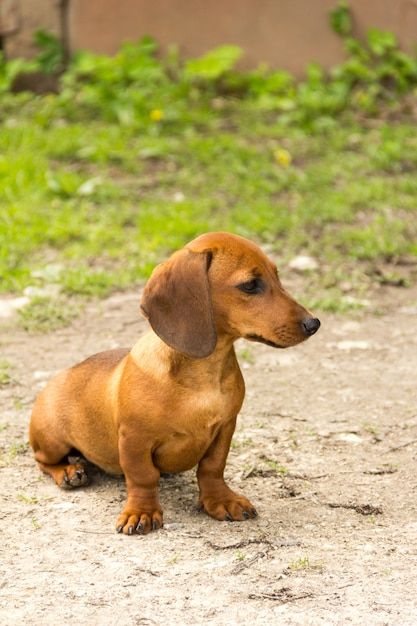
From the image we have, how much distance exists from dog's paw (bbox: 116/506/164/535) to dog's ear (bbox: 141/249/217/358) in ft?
2.00

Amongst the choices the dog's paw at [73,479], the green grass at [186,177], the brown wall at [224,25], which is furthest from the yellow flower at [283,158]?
the dog's paw at [73,479]

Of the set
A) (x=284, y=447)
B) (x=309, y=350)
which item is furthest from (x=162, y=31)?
(x=284, y=447)

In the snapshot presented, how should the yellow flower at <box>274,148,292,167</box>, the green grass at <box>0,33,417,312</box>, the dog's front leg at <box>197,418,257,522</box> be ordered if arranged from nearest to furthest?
1. the dog's front leg at <box>197,418,257,522</box>
2. the green grass at <box>0,33,417,312</box>
3. the yellow flower at <box>274,148,292,167</box>

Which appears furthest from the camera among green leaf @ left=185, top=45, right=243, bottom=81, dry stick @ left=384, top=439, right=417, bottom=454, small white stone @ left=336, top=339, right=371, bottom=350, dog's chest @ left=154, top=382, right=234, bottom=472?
green leaf @ left=185, top=45, right=243, bottom=81

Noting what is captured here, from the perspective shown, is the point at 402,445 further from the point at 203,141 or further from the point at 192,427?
the point at 203,141

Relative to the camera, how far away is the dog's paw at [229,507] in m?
4.11

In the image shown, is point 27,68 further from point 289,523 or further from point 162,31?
point 289,523

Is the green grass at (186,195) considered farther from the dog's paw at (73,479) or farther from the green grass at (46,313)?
the dog's paw at (73,479)

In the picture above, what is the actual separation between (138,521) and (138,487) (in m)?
0.12

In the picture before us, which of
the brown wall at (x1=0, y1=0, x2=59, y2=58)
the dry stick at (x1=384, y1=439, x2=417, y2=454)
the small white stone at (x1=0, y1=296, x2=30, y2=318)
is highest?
the brown wall at (x1=0, y1=0, x2=59, y2=58)

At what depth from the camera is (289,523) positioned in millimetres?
4113

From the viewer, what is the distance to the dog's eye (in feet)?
12.7

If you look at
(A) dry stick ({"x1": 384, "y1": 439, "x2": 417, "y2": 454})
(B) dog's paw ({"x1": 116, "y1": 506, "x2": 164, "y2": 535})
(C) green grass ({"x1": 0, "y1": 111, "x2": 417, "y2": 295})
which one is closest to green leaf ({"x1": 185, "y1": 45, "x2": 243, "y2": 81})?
(C) green grass ({"x1": 0, "y1": 111, "x2": 417, "y2": 295})

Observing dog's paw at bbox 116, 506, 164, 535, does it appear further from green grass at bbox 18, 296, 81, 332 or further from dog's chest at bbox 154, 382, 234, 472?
green grass at bbox 18, 296, 81, 332
